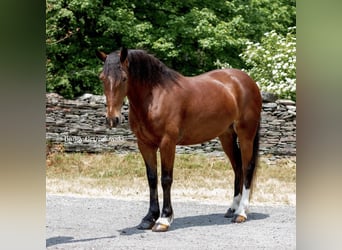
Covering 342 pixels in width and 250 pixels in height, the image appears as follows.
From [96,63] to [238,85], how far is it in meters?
6.62

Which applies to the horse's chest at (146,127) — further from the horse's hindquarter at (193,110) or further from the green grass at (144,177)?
→ the green grass at (144,177)

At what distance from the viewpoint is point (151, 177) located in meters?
5.48

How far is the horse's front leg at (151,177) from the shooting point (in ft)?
17.6

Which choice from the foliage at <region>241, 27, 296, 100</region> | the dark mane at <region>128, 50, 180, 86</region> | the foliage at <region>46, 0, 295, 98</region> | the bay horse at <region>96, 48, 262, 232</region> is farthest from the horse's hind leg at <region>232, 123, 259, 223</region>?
the foliage at <region>46, 0, 295, 98</region>

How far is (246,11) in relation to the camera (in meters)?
13.2

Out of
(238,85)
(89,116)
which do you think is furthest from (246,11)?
(238,85)

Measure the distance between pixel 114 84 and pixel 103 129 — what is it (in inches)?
215

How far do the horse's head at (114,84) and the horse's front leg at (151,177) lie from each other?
2.13ft

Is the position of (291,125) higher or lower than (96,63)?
lower

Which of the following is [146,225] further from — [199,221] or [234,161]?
[234,161]

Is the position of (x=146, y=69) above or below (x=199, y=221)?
above

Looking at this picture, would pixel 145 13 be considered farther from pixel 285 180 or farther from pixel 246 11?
pixel 285 180

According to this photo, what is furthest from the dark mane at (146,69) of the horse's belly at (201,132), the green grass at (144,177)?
the green grass at (144,177)

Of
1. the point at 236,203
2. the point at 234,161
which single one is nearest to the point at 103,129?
the point at 234,161
